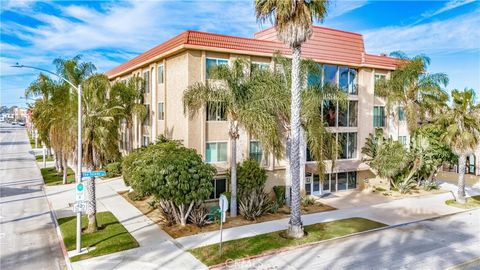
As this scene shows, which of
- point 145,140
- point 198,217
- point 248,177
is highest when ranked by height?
point 145,140

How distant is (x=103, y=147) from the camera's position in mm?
17078

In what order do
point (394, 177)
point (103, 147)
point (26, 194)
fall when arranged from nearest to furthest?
point (103, 147), point (26, 194), point (394, 177)

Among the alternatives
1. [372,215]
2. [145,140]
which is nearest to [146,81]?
[145,140]

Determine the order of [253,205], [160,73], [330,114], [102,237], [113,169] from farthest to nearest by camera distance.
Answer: [113,169] < [330,114] < [160,73] < [253,205] < [102,237]

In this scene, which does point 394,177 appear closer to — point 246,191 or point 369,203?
point 369,203

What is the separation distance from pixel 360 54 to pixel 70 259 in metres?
25.0

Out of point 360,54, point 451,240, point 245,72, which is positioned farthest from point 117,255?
point 360,54

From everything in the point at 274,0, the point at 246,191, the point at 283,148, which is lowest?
the point at 246,191

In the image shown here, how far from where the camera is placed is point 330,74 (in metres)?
27.0

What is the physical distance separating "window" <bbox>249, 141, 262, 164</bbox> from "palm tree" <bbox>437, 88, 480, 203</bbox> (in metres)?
13.0

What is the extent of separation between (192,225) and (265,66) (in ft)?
38.3

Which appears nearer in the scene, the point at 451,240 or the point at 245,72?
the point at 451,240

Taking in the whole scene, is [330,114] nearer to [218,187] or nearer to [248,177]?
[248,177]

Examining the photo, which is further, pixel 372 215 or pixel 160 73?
pixel 160 73
